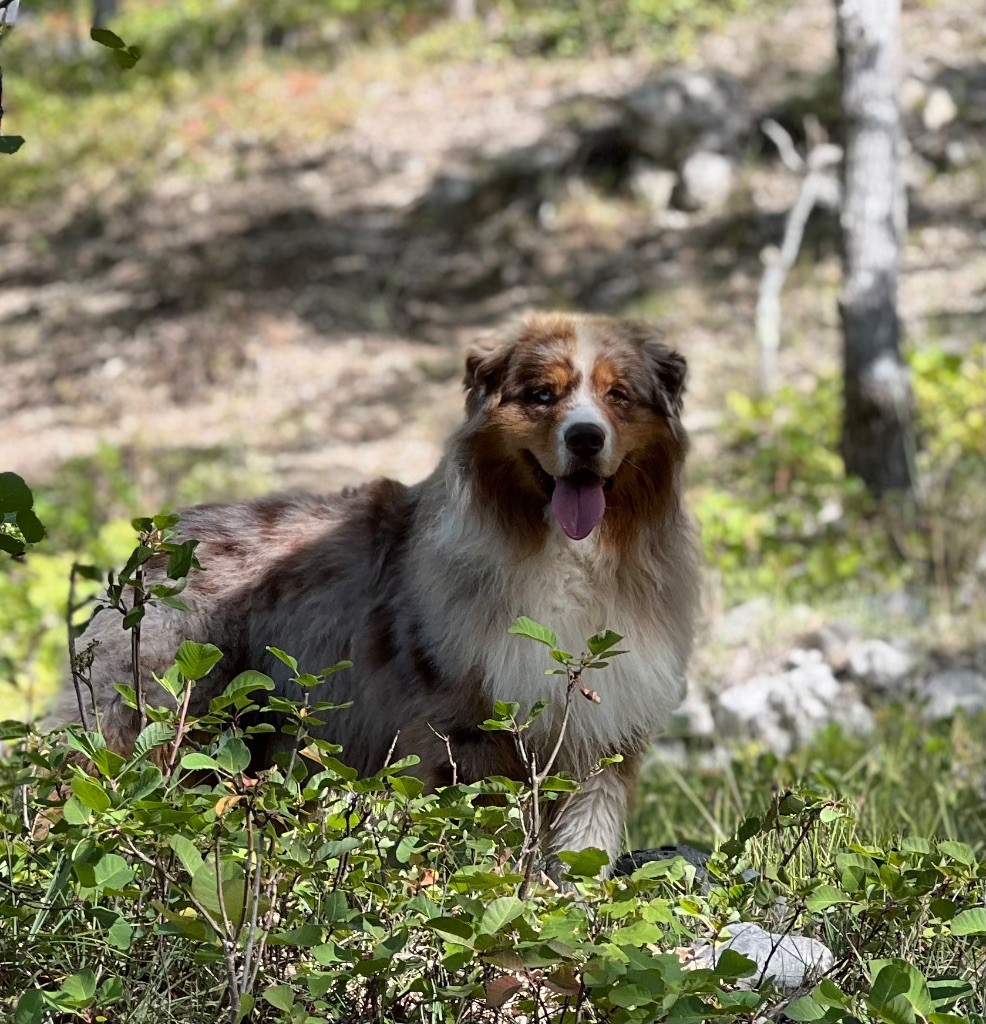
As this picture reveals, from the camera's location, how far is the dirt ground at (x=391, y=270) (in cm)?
1259

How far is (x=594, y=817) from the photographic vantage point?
143 inches

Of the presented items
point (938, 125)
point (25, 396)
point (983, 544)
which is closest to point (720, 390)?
point (983, 544)

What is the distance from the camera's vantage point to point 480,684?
11.5ft

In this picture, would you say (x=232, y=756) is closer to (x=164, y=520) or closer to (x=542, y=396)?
(x=164, y=520)

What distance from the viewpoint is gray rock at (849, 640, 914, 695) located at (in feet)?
22.2

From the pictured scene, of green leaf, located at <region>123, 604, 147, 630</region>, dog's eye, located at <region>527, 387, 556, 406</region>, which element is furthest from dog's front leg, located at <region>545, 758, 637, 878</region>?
green leaf, located at <region>123, 604, 147, 630</region>

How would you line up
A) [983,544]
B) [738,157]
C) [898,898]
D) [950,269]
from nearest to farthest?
[898,898]
[983,544]
[950,269]
[738,157]

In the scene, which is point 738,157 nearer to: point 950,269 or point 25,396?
point 950,269

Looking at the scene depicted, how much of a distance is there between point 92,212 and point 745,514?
42.3 ft

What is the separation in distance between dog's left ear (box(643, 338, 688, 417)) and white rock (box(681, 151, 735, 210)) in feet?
38.2

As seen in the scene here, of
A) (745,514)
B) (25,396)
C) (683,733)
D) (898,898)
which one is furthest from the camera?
(25,396)

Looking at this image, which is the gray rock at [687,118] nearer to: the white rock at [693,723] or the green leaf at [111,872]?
the white rock at [693,723]

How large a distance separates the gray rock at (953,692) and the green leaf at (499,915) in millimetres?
4588

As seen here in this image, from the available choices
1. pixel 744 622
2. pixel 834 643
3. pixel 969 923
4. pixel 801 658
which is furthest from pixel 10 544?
pixel 744 622
